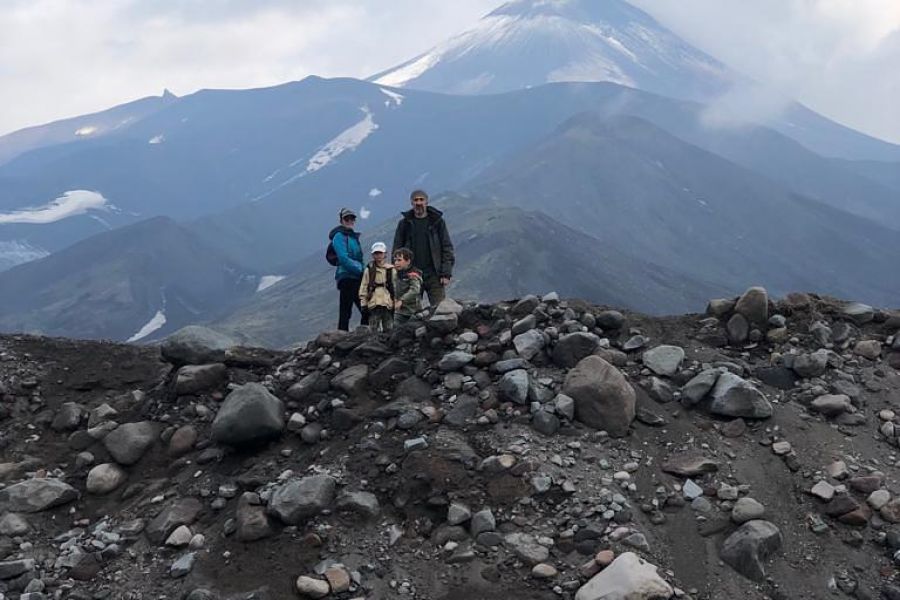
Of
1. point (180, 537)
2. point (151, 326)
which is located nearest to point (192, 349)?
point (180, 537)

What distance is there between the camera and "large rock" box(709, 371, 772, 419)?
26.5ft

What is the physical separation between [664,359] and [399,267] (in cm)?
433

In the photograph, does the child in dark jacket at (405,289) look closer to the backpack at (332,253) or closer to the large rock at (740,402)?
the backpack at (332,253)

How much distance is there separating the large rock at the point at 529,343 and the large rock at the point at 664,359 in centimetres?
133

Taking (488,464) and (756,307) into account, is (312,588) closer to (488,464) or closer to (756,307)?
(488,464)

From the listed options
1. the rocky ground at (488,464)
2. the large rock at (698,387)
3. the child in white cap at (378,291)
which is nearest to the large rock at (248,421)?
the rocky ground at (488,464)

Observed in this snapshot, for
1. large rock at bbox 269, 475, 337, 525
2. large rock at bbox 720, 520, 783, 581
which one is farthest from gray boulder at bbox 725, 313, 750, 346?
large rock at bbox 269, 475, 337, 525

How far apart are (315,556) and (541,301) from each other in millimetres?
4686

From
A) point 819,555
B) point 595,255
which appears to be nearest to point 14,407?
point 819,555

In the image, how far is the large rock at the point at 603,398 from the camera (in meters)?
7.92

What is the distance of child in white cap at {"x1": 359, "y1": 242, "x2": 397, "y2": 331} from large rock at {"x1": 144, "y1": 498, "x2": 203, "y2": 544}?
14.0 feet

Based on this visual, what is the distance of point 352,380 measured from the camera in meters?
9.01

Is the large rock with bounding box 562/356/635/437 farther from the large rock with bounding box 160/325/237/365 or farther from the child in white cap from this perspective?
the large rock with bounding box 160/325/237/365

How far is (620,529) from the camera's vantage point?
6688 millimetres
